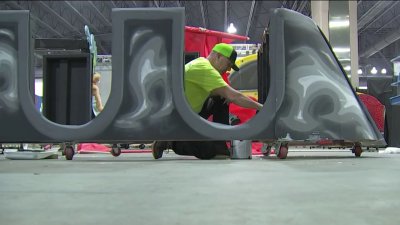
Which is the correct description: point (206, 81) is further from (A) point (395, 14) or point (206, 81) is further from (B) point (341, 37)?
(A) point (395, 14)

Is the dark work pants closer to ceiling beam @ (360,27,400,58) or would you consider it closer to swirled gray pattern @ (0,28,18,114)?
swirled gray pattern @ (0,28,18,114)

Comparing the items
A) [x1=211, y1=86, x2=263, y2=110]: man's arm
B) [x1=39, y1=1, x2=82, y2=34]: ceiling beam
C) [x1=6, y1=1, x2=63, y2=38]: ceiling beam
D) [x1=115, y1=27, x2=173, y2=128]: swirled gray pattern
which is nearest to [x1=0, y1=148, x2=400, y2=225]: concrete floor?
[x1=115, y1=27, x2=173, y2=128]: swirled gray pattern

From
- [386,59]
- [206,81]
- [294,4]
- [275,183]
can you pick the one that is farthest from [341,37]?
[386,59]

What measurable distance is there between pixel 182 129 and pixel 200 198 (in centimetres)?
130

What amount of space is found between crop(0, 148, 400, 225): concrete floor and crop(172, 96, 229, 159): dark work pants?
4.26ft

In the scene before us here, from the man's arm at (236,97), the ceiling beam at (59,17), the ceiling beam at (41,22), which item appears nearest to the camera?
the man's arm at (236,97)

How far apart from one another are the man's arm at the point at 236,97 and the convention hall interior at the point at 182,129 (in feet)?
0.03

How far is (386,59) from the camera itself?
82.2 ft

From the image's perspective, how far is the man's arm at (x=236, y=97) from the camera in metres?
2.80

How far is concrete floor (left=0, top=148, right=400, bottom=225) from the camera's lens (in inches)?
38.5

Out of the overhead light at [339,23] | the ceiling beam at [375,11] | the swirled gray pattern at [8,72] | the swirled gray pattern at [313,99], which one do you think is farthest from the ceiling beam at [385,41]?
the swirled gray pattern at [8,72]

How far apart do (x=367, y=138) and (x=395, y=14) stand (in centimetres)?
1628

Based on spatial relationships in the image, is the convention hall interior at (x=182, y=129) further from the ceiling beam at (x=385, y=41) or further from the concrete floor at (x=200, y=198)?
the ceiling beam at (x=385, y=41)

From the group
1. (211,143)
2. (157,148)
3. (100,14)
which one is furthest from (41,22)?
(211,143)
